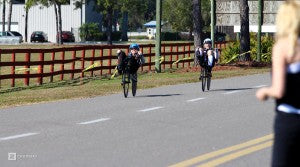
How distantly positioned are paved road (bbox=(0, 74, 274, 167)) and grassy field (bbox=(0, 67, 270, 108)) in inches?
50.3

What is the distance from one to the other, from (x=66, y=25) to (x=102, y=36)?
4.93m

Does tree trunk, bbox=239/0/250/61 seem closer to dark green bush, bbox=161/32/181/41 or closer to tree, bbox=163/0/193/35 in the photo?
dark green bush, bbox=161/32/181/41

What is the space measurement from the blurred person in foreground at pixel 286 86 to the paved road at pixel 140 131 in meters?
4.42

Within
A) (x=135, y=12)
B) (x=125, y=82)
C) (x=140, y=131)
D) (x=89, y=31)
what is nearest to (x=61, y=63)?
(x=125, y=82)

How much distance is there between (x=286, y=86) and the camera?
5312 mm

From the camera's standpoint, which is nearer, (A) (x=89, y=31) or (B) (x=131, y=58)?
(B) (x=131, y=58)

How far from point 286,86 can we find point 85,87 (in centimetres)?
1998

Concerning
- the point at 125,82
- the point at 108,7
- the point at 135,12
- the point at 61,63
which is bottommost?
the point at 125,82

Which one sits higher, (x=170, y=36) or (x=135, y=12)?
(x=135, y=12)

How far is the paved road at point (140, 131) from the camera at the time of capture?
10250mm

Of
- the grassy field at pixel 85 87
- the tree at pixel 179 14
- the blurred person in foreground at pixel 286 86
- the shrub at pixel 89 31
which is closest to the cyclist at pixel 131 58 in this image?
the grassy field at pixel 85 87

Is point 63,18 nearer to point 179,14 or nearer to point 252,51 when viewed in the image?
point 179,14

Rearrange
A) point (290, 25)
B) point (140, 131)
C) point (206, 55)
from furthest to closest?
point (206, 55) → point (140, 131) → point (290, 25)

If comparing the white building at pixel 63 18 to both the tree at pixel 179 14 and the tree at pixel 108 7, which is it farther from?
the tree at pixel 179 14
